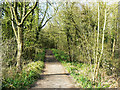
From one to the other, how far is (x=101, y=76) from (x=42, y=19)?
6.94 meters

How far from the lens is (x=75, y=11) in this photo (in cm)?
773

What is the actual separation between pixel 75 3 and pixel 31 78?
5.10 metres

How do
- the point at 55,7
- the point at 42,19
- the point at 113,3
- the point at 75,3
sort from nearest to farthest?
the point at 113,3 < the point at 75,3 < the point at 55,7 < the point at 42,19

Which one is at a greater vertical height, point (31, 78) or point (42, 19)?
point (42, 19)

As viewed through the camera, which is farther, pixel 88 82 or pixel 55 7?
pixel 55 7

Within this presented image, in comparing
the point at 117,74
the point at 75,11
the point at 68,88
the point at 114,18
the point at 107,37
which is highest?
the point at 75,11

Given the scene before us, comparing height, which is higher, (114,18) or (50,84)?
(114,18)

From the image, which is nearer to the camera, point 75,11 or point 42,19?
point 75,11

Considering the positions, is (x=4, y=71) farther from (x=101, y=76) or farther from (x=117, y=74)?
(x=117, y=74)

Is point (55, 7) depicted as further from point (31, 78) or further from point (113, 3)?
point (31, 78)

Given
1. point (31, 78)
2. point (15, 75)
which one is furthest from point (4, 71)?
point (31, 78)

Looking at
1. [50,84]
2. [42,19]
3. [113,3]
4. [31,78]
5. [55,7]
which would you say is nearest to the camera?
[50,84]

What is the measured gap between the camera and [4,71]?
5.34 metres

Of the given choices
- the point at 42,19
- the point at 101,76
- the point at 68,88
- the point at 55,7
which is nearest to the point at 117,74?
the point at 101,76
